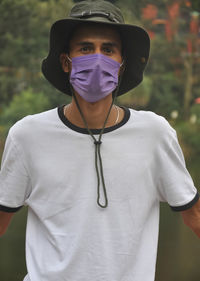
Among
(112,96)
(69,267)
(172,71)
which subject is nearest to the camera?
(69,267)

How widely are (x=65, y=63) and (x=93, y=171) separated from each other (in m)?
0.36

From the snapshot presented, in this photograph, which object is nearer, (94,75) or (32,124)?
(94,75)

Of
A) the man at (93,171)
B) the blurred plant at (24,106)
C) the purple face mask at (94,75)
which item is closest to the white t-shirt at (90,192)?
the man at (93,171)

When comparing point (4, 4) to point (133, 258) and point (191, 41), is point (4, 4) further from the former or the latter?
point (133, 258)

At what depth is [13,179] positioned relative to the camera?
7.66 ft

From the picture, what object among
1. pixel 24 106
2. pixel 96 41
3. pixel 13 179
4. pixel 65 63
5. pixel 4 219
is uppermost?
pixel 96 41

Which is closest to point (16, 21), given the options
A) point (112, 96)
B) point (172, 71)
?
point (172, 71)

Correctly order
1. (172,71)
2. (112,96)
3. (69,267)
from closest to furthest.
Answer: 1. (69,267)
2. (112,96)
3. (172,71)

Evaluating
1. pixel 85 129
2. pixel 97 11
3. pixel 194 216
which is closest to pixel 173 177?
pixel 194 216

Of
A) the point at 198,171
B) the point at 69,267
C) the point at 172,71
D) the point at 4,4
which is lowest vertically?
the point at 198,171

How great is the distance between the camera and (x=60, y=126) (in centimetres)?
231

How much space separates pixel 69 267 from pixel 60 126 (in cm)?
41

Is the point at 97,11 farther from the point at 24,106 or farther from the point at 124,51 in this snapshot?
the point at 24,106

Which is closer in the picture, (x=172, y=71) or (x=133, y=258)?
(x=133, y=258)
